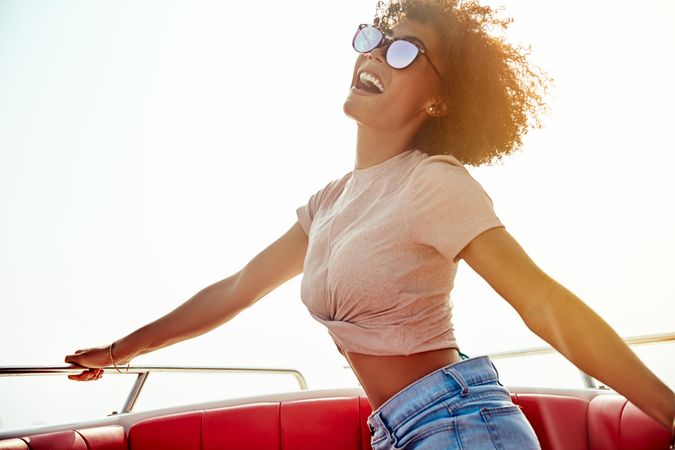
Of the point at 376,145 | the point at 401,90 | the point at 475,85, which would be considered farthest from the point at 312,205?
the point at 475,85

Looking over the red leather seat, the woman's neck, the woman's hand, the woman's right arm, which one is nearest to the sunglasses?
the woman's neck

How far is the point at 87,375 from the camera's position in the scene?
1.64 meters

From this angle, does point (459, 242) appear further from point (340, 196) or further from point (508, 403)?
point (340, 196)

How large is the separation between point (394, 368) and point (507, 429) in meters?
0.22

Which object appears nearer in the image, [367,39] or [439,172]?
[439,172]

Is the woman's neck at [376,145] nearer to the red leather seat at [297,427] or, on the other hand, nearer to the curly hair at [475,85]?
the curly hair at [475,85]

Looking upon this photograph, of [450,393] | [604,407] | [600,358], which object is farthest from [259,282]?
[604,407]

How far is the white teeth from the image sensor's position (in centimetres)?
132

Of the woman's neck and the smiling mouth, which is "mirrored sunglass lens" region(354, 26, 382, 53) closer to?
the smiling mouth

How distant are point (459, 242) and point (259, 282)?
2.51ft

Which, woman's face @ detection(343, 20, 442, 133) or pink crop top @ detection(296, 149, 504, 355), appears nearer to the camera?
pink crop top @ detection(296, 149, 504, 355)

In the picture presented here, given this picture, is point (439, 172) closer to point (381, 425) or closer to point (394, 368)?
point (394, 368)

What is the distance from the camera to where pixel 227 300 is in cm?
155

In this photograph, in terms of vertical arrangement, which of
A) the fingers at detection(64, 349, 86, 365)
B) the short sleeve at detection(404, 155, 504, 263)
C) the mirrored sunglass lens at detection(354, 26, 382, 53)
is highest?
the mirrored sunglass lens at detection(354, 26, 382, 53)
